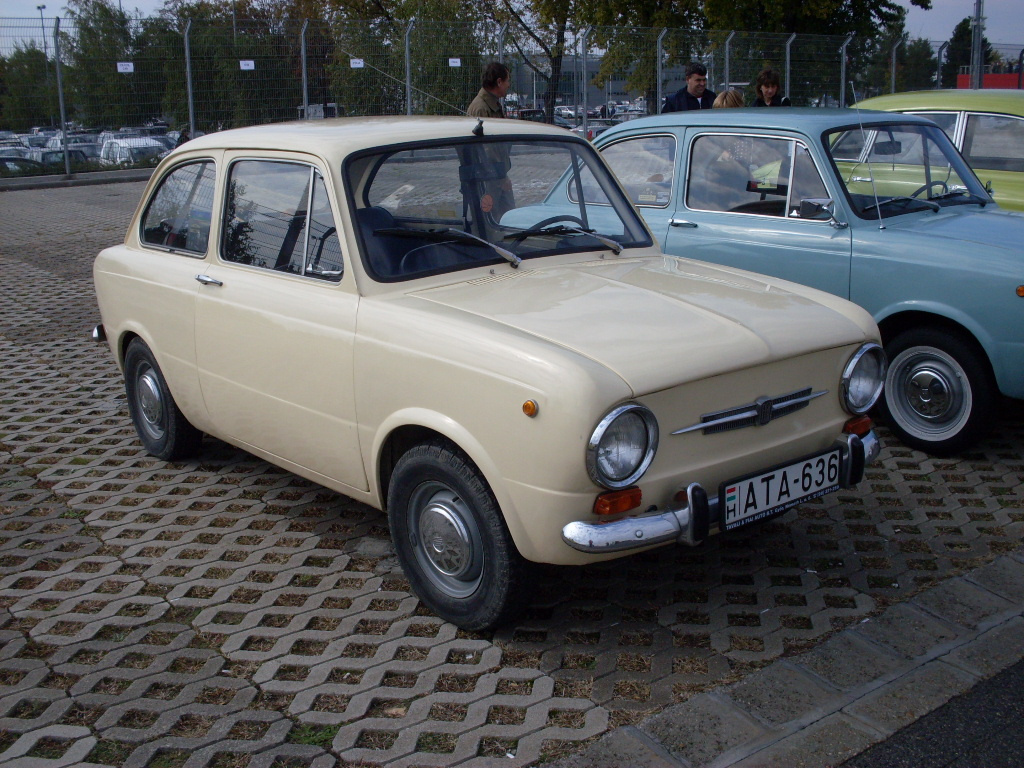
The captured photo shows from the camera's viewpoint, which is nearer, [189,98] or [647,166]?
[647,166]

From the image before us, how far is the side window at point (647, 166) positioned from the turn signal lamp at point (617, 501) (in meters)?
3.66

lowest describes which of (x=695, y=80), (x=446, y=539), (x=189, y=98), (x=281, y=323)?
(x=446, y=539)

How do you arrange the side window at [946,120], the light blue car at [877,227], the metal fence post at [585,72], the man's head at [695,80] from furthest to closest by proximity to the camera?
the metal fence post at [585,72] < the man's head at [695,80] < the side window at [946,120] < the light blue car at [877,227]

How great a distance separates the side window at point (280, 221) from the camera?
4167 mm

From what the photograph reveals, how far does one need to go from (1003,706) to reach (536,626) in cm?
159

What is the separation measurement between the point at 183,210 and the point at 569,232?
2.01 meters

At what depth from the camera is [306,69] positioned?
2073 cm

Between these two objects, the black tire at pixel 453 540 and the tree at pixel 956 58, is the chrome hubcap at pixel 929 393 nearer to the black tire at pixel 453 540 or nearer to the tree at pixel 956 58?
the black tire at pixel 453 540

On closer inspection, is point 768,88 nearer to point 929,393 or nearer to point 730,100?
point 730,100

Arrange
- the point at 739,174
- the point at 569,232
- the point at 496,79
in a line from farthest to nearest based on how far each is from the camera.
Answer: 1. the point at 496,79
2. the point at 739,174
3. the point at 569,232

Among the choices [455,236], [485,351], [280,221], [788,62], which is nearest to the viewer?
[485,351]

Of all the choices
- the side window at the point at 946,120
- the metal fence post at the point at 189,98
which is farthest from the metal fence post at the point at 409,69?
the side window at the point at 946,120

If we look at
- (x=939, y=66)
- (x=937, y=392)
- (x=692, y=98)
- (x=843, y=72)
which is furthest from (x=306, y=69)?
(x=937, y=392)

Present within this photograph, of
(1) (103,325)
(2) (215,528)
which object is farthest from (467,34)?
(2) (215,528)
